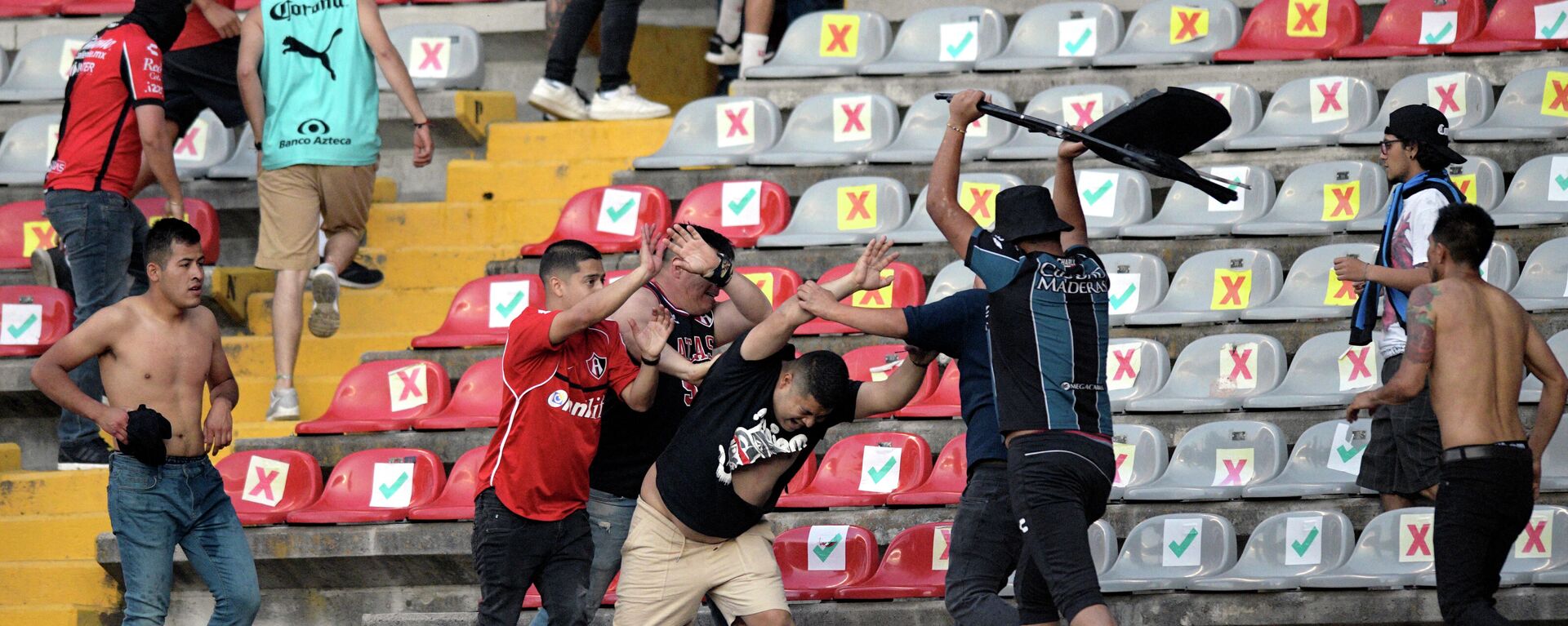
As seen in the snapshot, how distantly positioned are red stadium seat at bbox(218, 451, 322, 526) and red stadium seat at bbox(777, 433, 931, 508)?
210 cm

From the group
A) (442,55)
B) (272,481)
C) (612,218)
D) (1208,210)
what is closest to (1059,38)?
(1208,210)

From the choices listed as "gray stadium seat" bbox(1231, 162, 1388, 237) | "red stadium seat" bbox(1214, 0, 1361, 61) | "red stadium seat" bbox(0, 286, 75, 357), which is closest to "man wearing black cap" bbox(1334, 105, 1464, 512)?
"gray stadium seat" bbox(1231, 162, 1388, 237)

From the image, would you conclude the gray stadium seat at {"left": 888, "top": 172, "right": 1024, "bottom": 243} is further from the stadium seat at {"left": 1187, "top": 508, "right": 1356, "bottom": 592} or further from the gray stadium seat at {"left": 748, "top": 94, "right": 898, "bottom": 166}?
the stadium seat at {"left": 1187, "top": 508, "right": 1356, "bottom": 592}

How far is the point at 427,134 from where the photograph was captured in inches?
319

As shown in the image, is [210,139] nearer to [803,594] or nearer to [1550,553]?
[803,594]

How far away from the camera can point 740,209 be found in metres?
8.55

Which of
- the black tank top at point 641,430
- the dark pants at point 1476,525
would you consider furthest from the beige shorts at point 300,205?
the dark pants at point 1476,525

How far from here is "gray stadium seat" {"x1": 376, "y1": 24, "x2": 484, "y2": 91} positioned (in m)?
10.0

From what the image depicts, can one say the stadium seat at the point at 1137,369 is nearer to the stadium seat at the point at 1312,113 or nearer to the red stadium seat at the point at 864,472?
the red stadium seat at the point at 864,472

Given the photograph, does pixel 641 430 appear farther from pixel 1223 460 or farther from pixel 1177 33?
pixel 1177 33

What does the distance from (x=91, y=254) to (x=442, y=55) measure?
2.96 meters

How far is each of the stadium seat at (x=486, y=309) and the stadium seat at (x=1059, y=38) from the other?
291cm

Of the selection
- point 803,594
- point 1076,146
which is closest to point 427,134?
point 803,594

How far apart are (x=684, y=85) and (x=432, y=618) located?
576 centimetres
